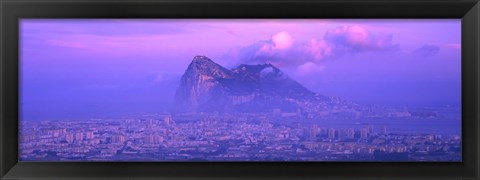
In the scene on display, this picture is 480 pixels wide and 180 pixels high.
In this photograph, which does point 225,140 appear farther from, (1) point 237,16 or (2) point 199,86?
(1) point 237,16

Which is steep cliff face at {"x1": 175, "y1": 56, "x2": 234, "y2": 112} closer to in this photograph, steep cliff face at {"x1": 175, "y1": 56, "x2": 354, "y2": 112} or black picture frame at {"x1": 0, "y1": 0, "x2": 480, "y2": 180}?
steep cliff face at {"x1": 175, "y1": 56, "x2": 354, "y2": 112}

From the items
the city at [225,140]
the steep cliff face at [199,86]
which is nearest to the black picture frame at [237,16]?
the city at [225,140]

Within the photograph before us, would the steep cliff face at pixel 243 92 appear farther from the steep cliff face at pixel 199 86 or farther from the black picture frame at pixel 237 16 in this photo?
the black picture frame at pixel 237 16

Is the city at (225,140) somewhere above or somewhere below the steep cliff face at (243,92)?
below

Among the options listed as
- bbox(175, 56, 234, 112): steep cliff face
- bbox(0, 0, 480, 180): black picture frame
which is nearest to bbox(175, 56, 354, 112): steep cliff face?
bbox(175, 56, 234, 112): steep cliff face
